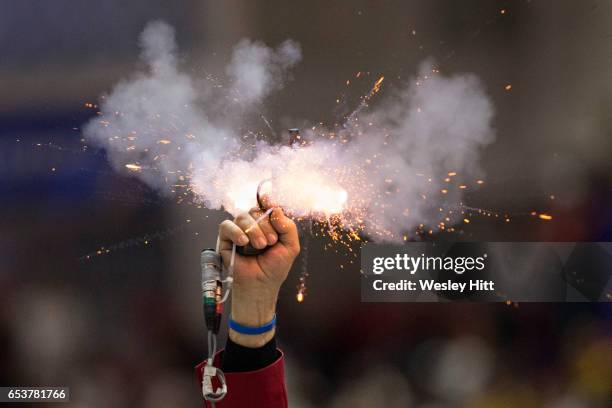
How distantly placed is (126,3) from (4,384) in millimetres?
1811

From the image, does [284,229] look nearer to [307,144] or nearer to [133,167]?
[307,144]

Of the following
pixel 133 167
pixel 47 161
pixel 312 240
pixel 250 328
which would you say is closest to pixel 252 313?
pixel 250 328

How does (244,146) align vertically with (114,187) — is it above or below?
above

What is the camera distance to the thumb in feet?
5.22

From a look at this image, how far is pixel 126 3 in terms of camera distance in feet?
7.18

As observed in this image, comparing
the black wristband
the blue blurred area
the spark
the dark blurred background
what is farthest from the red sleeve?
the blue blurred area

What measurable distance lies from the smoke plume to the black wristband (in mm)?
691

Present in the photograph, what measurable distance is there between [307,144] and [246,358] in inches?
37.4

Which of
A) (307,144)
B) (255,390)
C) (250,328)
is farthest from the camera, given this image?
(307,144)

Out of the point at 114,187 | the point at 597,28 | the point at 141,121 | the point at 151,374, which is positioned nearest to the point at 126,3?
the point at 141,121

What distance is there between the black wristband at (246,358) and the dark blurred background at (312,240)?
1.99 feet

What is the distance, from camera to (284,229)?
5.25 ft

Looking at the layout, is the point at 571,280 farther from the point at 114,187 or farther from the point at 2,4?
the point at 2,4

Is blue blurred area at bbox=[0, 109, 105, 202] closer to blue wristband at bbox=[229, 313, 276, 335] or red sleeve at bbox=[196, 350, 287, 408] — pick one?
blue wristband at bbox=[229, 313, 276, 335]
